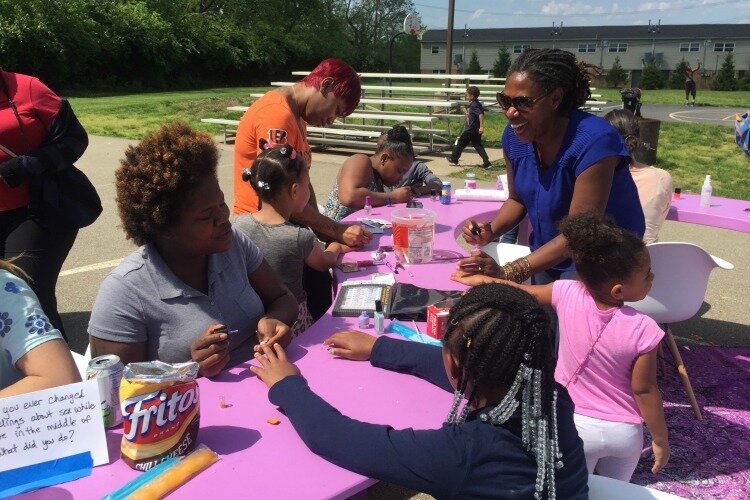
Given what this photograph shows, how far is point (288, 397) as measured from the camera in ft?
5.40

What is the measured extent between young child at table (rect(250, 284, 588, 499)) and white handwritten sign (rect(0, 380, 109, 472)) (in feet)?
2.02

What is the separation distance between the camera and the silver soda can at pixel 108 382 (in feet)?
4.98

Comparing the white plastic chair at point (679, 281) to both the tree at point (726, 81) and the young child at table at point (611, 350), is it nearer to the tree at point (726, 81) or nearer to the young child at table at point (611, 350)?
the young child at table at point (611, 350)

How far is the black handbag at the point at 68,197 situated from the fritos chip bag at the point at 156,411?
76.2 inches

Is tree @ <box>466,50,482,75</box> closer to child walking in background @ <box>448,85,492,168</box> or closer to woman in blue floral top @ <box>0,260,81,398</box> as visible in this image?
child walking in background @ <box>448,85,492,168</box>

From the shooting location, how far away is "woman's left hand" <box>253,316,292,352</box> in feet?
6.69

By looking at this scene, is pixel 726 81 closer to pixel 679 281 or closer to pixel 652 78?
pixel 652 78

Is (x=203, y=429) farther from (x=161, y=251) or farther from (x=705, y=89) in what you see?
(x=705, y=89)

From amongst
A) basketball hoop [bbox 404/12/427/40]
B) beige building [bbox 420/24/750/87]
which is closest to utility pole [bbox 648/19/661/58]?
beige building [bbox 420/24/750/87]

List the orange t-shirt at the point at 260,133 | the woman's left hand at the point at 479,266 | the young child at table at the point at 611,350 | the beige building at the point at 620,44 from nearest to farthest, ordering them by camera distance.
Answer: the young child at table at the point at 611,350 < the woman's left hand at the point at 479,266 < the orange t-shirt at the point at 260,133 < the beige building at the point at 620,44

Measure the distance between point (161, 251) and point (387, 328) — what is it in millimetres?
877

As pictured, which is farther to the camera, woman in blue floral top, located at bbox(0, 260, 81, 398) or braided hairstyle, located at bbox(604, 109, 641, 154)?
braided hairstyle, located at bbox(604, 109, 641, 154)

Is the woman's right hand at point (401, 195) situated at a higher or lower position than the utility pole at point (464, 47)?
lower

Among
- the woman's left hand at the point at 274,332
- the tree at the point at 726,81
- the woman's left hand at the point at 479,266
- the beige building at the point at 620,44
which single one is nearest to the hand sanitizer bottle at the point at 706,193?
the woman's left hand at the point at 479,266
